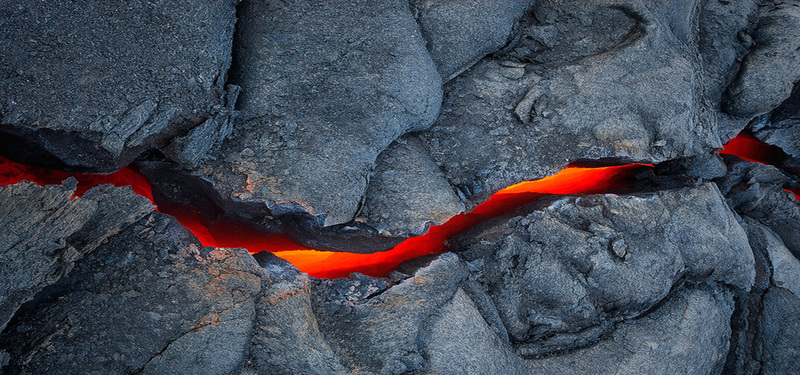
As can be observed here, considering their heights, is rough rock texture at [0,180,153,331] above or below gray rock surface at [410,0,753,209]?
above

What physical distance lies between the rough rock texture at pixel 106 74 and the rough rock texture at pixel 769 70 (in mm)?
3258

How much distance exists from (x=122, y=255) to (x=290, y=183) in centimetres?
75

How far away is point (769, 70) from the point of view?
3.34m

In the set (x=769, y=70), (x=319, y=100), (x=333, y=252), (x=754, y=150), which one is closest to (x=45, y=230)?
(x=319, y=100)

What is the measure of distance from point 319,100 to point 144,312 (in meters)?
1.20

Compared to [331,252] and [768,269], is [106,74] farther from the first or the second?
[768,269]

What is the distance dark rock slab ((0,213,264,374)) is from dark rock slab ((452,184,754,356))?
1200 mm

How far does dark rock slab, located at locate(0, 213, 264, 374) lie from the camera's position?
76.5 inches

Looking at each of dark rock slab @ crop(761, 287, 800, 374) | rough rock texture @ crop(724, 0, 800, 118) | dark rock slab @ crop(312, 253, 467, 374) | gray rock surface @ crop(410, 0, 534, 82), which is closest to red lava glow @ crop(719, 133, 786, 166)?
rough rock texture @ crop(724, 0, 800, 118)

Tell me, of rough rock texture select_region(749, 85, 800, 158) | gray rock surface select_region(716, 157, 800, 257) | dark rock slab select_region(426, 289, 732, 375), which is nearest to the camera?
dark rock slab select_region(426, 289, 732, 375)

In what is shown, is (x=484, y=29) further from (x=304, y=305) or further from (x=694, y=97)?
(x=304, y=305)

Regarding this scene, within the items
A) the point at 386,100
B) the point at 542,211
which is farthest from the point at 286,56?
the point at 542,211

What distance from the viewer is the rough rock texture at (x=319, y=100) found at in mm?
2340

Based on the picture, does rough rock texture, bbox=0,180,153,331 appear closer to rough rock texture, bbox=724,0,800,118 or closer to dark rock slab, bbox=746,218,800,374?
dark rock slab, bbox=746,218,800,374
